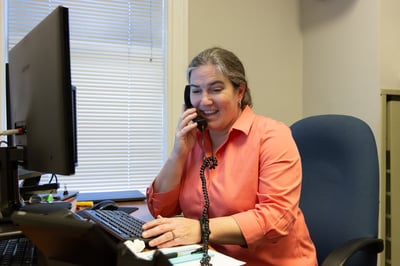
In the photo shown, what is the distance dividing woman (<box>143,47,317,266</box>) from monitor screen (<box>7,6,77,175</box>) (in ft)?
1.04

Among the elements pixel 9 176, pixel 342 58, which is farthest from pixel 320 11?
pixel 9 176

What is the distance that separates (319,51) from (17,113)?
1.82m

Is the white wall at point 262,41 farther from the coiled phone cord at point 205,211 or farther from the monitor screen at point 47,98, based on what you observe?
the monitor screen at point 47,98

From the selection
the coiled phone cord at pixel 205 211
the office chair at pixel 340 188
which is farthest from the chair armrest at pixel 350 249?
the coiled phone cord at pixel 205 211

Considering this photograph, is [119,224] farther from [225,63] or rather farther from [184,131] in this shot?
[225,63]

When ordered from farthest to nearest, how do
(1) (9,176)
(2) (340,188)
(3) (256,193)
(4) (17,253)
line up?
(2) (340,188), (3) (256,193), (1) (9,176), (4) (17,253)

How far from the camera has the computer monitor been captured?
2.79 feet

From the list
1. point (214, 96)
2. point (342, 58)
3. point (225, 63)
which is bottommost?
point (214, 96)

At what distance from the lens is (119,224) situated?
104 cm

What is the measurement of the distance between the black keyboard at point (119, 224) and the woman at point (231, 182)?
41 mm

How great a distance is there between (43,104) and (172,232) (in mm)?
480

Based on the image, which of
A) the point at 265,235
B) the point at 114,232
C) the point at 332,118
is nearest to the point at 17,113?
the point at 114,232

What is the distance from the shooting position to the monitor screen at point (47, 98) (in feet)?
2.78

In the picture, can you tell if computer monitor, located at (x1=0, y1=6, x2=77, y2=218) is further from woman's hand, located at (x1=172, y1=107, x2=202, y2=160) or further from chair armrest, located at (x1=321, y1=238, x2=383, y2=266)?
chair armrest, located at (x1=321, y1=238, x2=383, y2=266)
